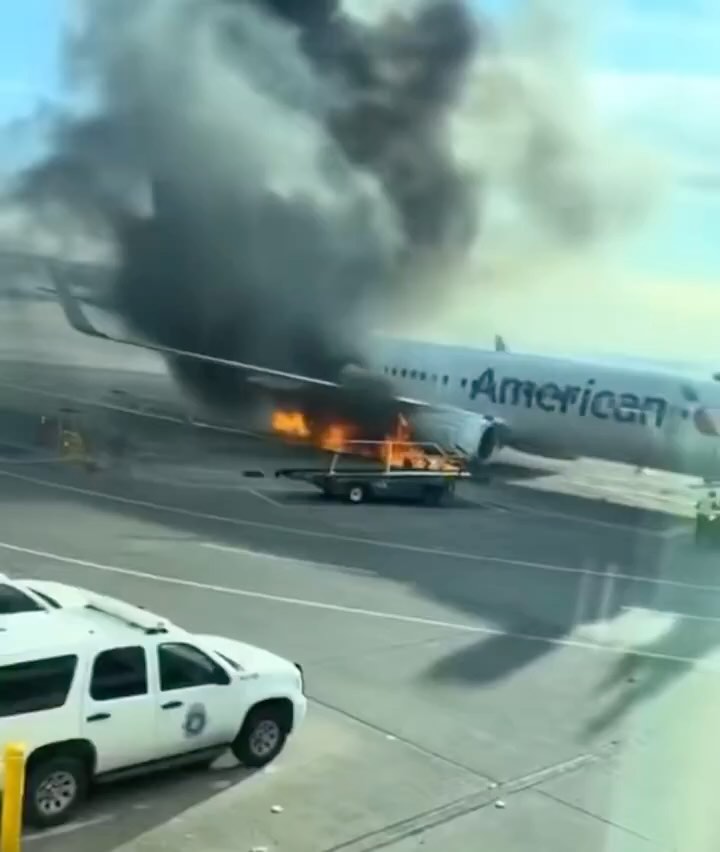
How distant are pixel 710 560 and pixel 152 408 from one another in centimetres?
1474

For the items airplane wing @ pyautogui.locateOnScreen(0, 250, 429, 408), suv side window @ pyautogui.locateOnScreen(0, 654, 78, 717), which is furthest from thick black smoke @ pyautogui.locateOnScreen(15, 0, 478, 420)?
suv side window @ pyautogui.locateOnScreen(0, 654, 78, 717)

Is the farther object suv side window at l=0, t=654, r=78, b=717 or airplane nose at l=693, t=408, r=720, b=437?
airplane nose at l=693, t=408, r=720, b=437

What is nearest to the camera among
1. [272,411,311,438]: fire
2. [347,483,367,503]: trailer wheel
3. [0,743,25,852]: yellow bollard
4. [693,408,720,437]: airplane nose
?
[0,743,25,852]: yellow bollard

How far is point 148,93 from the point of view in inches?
1134

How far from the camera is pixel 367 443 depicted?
21234 mm

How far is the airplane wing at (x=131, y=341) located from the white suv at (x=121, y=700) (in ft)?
50.0

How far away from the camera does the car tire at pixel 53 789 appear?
5656 millimetres

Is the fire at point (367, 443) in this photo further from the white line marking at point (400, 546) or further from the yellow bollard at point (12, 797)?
the yellow bollard at point (12, 797)

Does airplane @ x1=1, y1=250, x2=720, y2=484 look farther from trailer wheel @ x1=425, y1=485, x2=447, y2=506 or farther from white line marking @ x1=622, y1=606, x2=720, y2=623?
white line marking @ x1=622, y1=606, x2=720, y2=623

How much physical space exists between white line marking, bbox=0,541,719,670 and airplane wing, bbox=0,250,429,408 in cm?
1098

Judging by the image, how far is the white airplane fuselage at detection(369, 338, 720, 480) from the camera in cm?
1836

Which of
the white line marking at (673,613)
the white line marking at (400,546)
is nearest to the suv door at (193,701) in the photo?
the white line marking at (673,613)

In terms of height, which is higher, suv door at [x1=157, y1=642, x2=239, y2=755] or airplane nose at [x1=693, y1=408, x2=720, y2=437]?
airplane nose at [x1=693, y1=408, x2=720, y2=437]

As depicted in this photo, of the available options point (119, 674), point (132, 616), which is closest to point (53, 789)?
point (119, 674)
